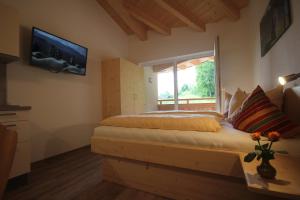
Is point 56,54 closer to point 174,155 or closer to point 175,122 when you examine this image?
point 175,122

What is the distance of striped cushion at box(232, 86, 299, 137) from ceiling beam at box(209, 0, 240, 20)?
2.43 meters

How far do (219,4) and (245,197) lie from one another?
326cm

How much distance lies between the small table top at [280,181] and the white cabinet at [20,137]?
2.14 metres

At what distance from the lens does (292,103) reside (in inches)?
49.9

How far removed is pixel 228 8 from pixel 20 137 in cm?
391

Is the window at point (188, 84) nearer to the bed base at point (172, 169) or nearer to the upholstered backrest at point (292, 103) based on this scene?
the upholstered backrest at point (292, 103)

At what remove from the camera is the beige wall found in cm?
236

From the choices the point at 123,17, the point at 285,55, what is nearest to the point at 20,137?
the point at 285,55

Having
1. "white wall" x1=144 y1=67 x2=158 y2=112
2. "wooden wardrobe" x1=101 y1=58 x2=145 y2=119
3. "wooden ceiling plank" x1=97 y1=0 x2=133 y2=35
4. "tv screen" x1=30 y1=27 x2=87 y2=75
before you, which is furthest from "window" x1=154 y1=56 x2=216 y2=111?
"tv screen" x1=30 y1=27 x2=87 y2=75

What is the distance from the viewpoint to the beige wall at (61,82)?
7.75 ft

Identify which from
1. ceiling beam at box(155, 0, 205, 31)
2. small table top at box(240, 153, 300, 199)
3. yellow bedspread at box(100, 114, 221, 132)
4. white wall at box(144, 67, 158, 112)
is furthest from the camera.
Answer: white wall at box(144, 67, 158, 112)

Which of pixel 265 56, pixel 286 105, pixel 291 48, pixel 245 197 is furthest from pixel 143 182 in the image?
pixel 265 56

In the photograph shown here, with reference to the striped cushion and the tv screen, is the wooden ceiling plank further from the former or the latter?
the striped cushion

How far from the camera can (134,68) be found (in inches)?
167
